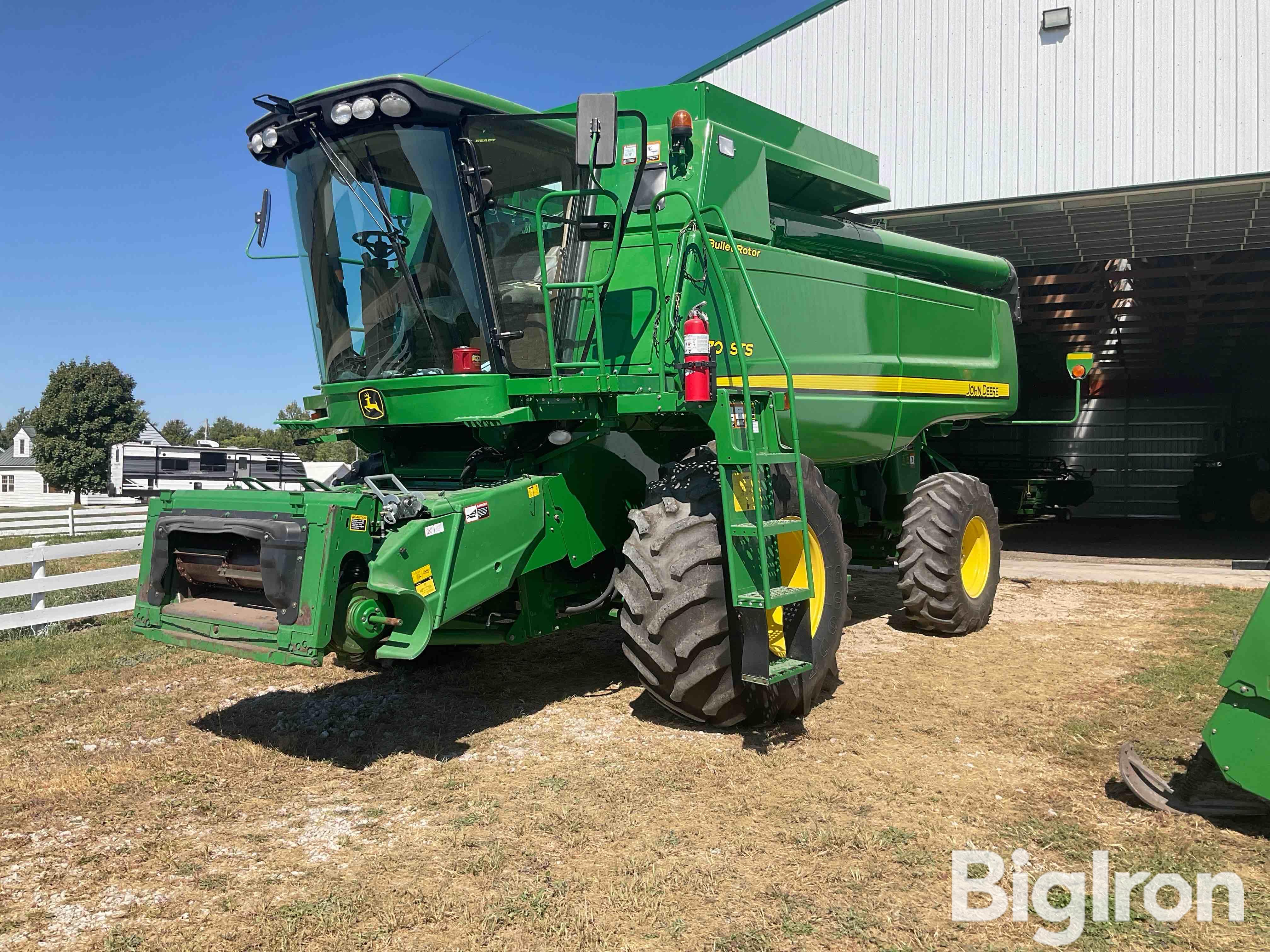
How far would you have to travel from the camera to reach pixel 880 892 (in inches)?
137

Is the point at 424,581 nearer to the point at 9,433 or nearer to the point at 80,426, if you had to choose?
the point at 80,426

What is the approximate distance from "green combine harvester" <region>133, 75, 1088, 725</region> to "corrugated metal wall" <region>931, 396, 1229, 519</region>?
1986 centimetres

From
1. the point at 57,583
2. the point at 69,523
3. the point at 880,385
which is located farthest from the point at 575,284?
the point at 69,523


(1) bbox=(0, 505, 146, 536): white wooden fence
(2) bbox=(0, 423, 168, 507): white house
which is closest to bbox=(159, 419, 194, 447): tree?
(2) bbox=(0, 423, 168, 507): white house

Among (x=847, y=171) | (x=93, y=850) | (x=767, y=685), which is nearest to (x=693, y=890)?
(x=767, y=685)

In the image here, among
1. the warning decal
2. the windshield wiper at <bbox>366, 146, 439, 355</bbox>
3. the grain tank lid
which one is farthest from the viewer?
the grain tank lid

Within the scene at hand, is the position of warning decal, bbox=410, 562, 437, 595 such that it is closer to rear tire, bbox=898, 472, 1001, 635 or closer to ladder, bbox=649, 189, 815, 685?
ladder, bbox=649, 189, 815, 685

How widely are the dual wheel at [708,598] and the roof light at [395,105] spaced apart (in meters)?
2.37

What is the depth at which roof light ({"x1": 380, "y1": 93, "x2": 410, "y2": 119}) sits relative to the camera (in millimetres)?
4969

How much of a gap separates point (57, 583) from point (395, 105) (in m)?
6.05

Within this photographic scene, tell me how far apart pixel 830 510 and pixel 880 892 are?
2.76m

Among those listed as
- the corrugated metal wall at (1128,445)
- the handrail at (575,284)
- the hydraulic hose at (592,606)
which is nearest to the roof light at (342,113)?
the handrail at (575,284)

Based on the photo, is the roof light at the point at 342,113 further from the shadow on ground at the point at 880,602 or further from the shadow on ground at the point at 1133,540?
the shadow on ground at the point at 1133,540

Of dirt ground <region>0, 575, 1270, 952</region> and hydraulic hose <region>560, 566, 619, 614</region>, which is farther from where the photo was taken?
hydraulic hose <region>560, 566, 619, 614</region>
